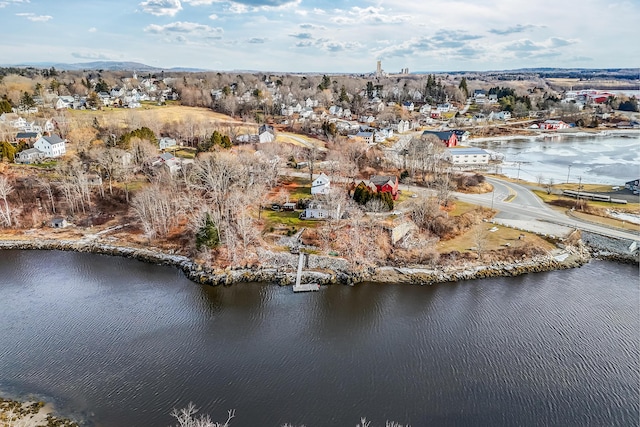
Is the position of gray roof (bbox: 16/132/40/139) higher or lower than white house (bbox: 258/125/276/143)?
lower

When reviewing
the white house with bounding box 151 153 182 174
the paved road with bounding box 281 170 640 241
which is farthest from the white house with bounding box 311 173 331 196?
the white house with bounding box 151 153 182 174

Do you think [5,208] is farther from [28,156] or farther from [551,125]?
[551,125]

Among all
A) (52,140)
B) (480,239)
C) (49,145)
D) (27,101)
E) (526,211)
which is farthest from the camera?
(27,101)

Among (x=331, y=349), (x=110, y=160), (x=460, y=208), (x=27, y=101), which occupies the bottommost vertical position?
(x=331, y=349)

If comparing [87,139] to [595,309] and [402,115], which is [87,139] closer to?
[595,309]

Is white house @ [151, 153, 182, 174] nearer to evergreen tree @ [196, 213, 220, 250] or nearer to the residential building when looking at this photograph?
evergreen tree @ [196, 213, 220, 250]

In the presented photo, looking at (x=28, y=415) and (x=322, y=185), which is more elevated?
(x=322, y=185)

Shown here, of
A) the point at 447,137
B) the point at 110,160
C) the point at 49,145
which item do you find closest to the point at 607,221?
the point at 447,137
